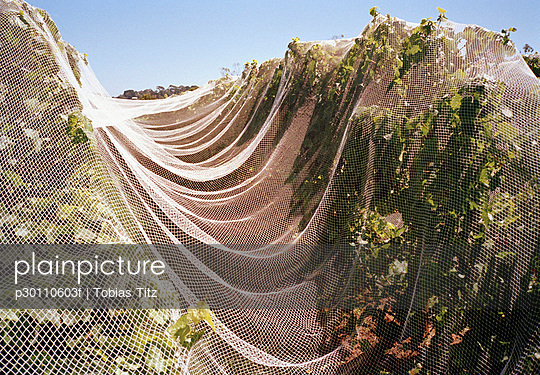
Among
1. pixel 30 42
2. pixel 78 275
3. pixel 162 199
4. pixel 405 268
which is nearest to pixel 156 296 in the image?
pixel 78 275

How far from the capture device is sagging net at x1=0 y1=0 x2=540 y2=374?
1.87 m

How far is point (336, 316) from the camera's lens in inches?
111

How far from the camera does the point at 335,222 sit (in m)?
3.19

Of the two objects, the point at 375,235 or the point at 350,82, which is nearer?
the point at 375,235

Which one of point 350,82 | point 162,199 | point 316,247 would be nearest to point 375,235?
point 316,247

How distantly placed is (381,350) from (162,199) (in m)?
1.97

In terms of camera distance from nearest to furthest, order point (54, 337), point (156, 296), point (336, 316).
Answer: point (54, 337) → point (156, 296) → point (336, 316)

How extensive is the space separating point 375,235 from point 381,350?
0.79m

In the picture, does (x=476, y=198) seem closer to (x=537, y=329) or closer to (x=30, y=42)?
(x=537, y=329)

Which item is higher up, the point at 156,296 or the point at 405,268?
the point at 405,268

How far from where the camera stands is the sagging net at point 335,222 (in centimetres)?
187

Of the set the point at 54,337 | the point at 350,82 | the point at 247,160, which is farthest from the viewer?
the point at 247,160

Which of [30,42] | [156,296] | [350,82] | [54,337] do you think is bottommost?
[54,337]

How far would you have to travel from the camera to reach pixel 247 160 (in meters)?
4.34
